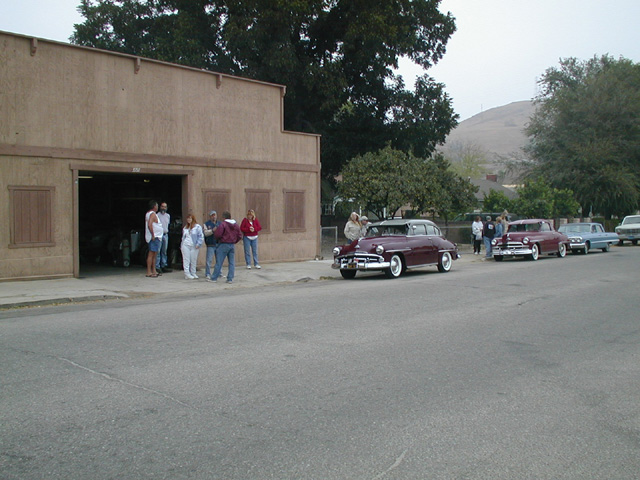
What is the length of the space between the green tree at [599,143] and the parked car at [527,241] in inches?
866

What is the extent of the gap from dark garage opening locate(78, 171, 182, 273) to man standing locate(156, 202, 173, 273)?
117cm

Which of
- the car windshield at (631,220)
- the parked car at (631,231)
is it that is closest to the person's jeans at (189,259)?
the parked car at (631,231)

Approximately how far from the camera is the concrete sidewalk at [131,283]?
12238 mm

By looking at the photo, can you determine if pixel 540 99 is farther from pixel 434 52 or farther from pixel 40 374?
pixel 40 374

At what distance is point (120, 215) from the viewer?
70.2ft

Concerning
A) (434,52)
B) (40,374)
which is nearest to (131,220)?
(40,374)

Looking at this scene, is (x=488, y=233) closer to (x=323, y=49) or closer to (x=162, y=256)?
(x=162, y=256)

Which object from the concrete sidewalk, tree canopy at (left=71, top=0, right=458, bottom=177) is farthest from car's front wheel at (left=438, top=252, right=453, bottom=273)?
tree canopy at (left=71, top=0, right=458, bottom=177)

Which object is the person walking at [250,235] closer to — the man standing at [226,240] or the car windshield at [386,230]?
the man standing at [226,240]

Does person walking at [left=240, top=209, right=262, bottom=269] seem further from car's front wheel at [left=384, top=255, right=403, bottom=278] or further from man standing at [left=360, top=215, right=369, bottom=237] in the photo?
car's front wheel at [left=384, top=255, right=403, bottom=278]

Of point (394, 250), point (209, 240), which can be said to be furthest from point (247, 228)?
point (394, 250)

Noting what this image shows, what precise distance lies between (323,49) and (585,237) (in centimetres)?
1720

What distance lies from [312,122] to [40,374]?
29927 millimetres

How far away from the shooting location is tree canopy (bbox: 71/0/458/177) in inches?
1170
